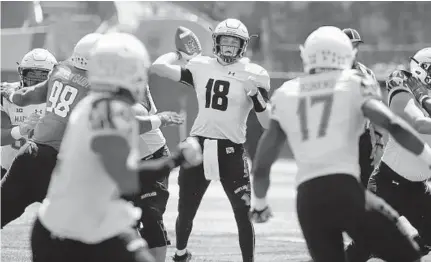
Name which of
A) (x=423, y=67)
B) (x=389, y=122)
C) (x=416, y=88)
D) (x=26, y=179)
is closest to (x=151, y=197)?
(x=26, y=179)

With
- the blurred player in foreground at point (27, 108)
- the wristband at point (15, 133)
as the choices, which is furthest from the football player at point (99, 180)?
the wristband at point (15, 133)

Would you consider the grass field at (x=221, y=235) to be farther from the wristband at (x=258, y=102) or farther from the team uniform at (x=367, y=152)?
the wristband at (x=258, y=102)

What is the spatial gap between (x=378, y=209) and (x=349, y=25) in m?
15.2

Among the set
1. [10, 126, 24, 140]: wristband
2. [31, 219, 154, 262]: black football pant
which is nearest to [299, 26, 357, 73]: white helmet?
[31, 219, 154, 262]: black football pant

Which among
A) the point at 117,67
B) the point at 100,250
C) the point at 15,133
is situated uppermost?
the point at 117,67

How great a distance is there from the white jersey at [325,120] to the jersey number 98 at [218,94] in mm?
2440

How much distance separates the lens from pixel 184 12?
1852cm

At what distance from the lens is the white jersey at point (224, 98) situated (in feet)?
24.3

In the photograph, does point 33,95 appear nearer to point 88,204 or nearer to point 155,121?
point 155,121

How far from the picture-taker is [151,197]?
7.02 m

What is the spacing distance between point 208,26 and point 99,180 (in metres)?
13.1

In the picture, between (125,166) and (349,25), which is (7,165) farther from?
(349,25)

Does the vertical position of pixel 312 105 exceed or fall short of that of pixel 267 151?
it exceeds it

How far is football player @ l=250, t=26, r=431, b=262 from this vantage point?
4.73 m
